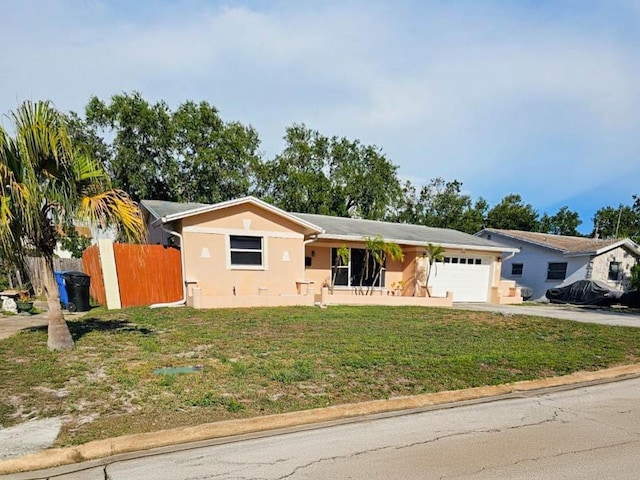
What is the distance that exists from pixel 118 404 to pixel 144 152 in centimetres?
2296

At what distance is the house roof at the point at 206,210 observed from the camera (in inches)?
471

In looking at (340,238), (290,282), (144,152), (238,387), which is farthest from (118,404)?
(144,152)

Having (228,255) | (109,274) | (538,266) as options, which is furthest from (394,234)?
(109,274)

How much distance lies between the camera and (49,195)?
5.59 meters

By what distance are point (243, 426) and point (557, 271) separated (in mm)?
23245

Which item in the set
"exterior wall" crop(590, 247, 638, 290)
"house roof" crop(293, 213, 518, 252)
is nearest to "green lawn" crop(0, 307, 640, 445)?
"house roof" crop(293, 213, 518, 252)

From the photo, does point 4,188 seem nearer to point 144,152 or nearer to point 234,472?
point 234,472

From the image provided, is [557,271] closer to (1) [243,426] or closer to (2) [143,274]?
(2) [143,274]

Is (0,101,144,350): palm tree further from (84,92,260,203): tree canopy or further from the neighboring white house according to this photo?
the neighboring white house

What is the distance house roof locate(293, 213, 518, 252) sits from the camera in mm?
15586

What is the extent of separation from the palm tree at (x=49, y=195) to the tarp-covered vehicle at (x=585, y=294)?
20939 mm

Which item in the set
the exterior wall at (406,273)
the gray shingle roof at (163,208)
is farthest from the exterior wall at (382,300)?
the gray shingle roof at (163,208)

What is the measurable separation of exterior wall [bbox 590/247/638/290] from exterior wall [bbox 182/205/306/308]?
17.0m

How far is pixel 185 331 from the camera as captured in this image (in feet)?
26.5
